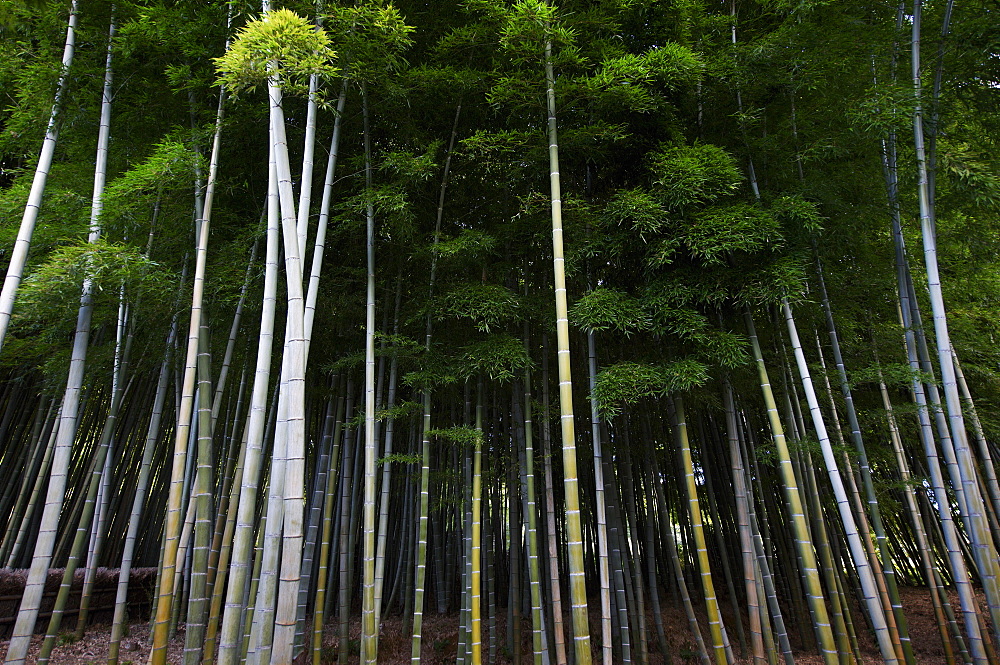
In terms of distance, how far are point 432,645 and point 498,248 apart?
12.1 feet

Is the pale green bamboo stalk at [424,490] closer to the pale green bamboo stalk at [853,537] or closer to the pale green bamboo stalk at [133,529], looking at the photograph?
the pale green bamboo stalk at [133,529]

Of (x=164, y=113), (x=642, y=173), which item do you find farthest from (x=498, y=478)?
(x=164, y=113)

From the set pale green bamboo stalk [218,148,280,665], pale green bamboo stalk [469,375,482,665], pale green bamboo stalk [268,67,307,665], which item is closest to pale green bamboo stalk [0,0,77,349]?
pale green bamboo stalk [218,148,280,665]

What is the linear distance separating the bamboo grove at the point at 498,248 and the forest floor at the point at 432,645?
5.0 inches

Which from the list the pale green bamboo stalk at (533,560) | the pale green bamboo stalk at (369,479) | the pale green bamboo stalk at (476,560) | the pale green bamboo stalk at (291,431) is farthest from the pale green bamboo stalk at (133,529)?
the pale green bamboo stalk at (533,560)

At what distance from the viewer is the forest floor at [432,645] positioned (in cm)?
441

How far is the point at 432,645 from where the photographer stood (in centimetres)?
487

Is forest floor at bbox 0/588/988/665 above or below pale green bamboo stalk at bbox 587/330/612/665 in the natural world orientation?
below

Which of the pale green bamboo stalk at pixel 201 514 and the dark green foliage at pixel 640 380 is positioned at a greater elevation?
the dark green foliage at pixel 640 380

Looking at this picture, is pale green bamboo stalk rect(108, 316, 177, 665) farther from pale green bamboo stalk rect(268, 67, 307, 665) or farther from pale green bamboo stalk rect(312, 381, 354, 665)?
pale green bamboo stalk rect(268, 67, 307, 665)

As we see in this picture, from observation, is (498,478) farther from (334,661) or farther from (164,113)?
(164,113)

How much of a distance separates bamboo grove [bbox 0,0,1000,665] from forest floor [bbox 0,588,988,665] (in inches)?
5.0

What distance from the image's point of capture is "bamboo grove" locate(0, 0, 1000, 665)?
291 centimetres

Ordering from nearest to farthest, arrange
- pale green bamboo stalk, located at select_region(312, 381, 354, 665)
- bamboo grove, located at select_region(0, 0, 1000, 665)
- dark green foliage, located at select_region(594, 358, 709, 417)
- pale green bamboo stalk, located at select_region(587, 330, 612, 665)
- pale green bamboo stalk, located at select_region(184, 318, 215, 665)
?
1. pale green bamboo stalk, located at select_region(184, 318, 215, 665)
2. bamboo grove, located at select_region(0, 0, 1000, 665)
3. dark green foliage, located at select_region(594, 358, 709, 417)
4. pale green bamboo stalk, located at select_region(587, 330, 612, 665)
5. pale green bamboo stalk, located at select_region(312, 381, 354, 665)
